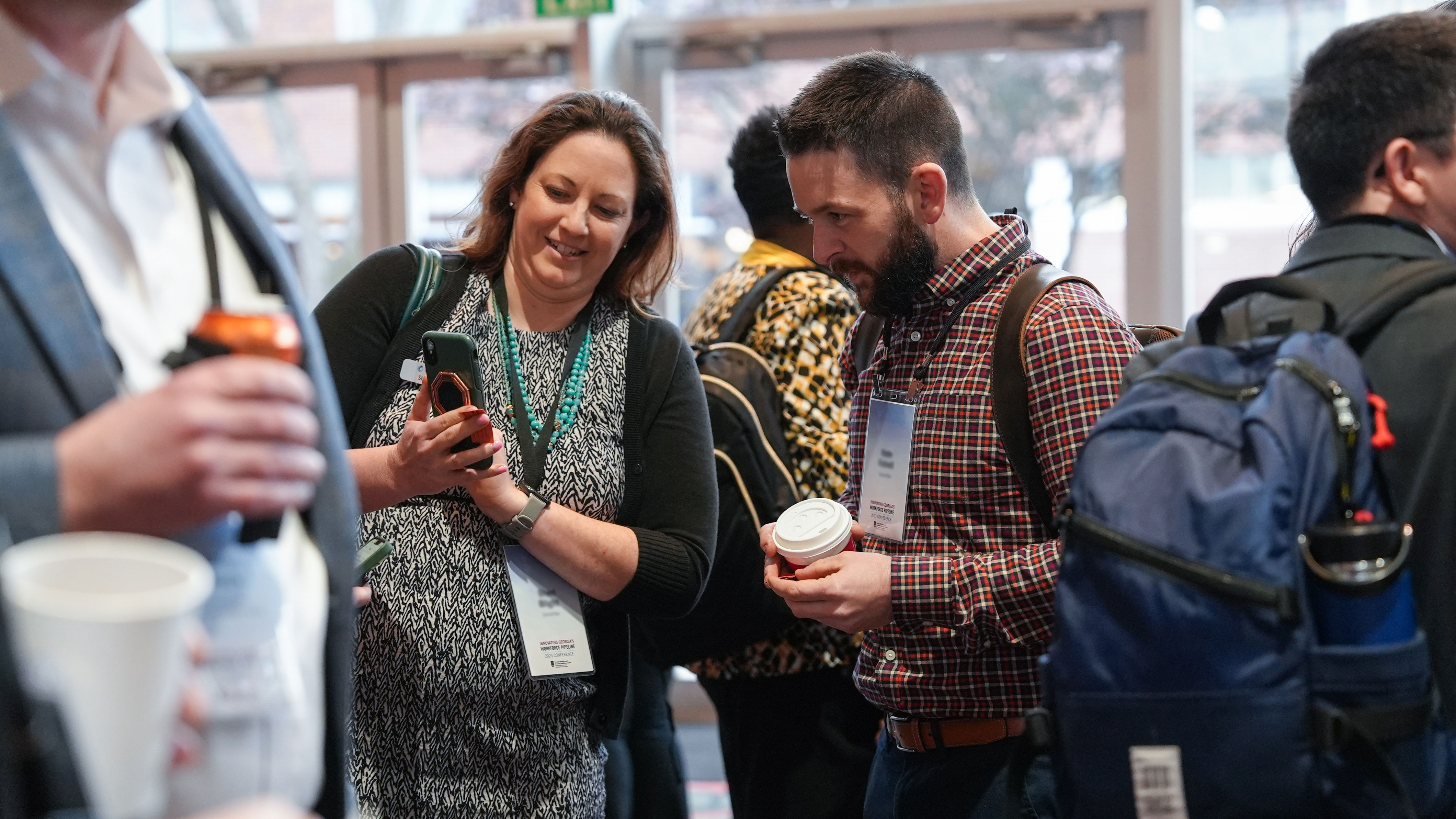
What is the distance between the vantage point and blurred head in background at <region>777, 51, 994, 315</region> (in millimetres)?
2004

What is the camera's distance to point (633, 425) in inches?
85.2

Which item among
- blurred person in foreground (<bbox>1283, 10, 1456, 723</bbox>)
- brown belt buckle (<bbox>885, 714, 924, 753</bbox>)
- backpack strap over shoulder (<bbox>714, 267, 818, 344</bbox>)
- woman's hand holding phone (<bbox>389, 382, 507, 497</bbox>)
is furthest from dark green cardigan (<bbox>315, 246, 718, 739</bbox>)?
blurred person in foreground (<bbox>1283, 10, 1456, 723</bbox>)

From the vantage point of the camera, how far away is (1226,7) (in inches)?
208

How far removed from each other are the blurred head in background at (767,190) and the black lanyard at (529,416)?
101cm

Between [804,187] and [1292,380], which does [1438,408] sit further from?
[804,187]

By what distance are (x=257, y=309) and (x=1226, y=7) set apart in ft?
17.4

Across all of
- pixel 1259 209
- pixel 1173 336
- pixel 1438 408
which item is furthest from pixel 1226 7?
pixel 1438 408

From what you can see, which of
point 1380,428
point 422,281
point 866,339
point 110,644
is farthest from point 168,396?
point 866,339

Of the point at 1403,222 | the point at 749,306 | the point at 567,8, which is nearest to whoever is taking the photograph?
the point at 1403,222

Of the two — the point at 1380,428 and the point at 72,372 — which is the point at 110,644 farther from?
the point at 1380,428

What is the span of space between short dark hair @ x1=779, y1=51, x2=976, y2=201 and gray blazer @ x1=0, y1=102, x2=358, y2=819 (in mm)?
1071

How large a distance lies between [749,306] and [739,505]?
1.65 ft

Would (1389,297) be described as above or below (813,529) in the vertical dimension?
above

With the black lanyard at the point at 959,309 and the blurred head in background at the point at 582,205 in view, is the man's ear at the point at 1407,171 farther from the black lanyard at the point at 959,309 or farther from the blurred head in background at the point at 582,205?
the blurred head in background at the point at 582,205
